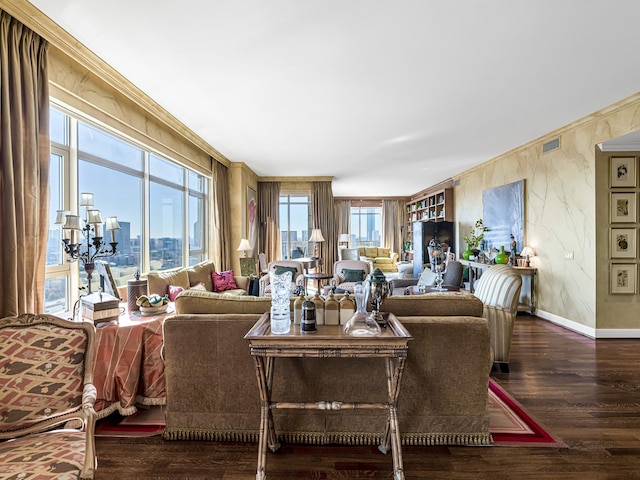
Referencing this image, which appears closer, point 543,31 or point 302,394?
point 302,394

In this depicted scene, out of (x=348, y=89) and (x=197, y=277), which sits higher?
(x=348, y=89)

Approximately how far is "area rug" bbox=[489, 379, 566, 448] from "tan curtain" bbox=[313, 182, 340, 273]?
674 centimetres

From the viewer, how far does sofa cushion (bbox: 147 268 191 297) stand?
3.91 metres

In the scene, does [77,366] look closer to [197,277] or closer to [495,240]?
[197,277]

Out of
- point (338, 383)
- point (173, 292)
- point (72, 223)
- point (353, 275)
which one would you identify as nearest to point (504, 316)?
point (338, 383)

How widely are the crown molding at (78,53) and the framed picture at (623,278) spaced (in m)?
5.92

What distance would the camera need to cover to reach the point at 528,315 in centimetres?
545

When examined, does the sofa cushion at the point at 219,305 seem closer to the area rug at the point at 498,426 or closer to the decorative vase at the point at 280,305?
the decorative vase at the point at 280,305

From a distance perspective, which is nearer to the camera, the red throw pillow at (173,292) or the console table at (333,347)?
the console table at (333,347)

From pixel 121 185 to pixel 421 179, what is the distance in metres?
6.96

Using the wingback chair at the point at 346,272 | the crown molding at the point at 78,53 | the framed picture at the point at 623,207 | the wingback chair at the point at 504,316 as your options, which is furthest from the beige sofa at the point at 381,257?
the crown molding at the point at 78,53

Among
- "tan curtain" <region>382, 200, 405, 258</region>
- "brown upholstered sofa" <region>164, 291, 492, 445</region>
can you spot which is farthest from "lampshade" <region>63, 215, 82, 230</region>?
"tan curtain" <region>382, 200, 405, 258</region>

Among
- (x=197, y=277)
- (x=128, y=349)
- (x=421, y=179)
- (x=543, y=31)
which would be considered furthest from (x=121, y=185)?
(x=421, y=179)

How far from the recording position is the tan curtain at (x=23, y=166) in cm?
219
